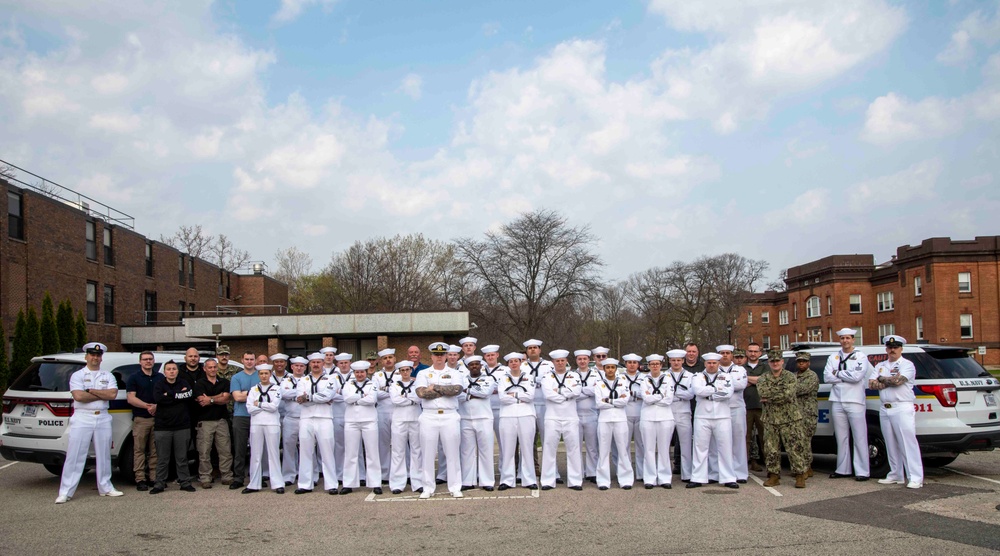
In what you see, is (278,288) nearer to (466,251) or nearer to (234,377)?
(466,251)

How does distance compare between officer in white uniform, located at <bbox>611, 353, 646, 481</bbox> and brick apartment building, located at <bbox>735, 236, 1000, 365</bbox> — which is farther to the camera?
brick apartment building, located at <bbox>735, 236, 1000, 365</bbox>

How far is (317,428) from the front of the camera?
10.1 meters

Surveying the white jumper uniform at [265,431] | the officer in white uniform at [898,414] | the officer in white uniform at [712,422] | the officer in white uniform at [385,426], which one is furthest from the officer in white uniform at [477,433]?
the officer in white uniform at [898,414]

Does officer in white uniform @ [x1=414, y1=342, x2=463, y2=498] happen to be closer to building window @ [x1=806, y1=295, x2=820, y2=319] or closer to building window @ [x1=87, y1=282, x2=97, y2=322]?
building window @ [x1=87, y1=282, x2=97, y2=322]

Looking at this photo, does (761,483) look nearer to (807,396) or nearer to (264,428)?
(807,396)

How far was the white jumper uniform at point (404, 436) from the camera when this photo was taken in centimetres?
1006

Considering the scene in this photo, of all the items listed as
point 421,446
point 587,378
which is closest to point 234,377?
point 421,446

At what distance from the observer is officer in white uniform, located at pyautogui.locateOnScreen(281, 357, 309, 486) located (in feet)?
34.0

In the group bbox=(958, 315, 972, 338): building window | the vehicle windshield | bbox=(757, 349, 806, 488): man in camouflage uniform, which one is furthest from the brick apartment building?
the vehicle windshield

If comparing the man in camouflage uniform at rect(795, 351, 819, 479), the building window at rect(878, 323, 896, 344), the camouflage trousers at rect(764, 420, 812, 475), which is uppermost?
the man in camouflage uniform at rect(795, 351, 819, 479)

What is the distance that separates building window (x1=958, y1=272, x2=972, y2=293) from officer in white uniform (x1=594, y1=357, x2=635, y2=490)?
49849 millimetres

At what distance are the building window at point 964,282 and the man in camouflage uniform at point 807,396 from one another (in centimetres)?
4820

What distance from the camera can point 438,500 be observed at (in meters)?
9.46

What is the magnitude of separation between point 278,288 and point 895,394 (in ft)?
155
